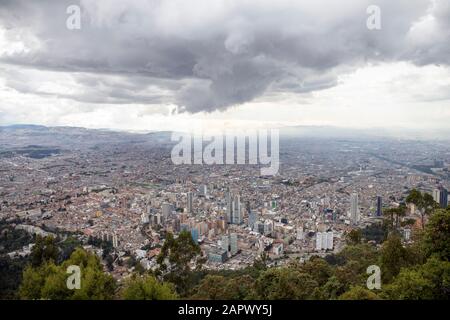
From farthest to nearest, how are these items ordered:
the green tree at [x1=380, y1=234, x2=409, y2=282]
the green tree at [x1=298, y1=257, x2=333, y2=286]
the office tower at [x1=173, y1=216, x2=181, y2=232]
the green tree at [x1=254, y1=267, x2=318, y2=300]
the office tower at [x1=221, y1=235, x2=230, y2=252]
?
1. the office tower at [x1=173, y1=216, x2=181, y2=232]
2. the office tower at [x1=221, y1=235, x2=230, y2=252]
3. the green tree at [x1=298, y1=257, x2=333, y2=286]
4. the green tree at [x1=380, y1=234, x2=409, y2=282]
5. the green tree at [x1=254, y1=267, x2=318, y2=300]

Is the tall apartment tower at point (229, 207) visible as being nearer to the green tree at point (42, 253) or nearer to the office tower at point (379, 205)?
the office tower at point (379, 205)

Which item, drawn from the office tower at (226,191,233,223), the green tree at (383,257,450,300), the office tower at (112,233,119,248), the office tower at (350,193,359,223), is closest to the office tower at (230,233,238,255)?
the office tower at (226,191,233,223)

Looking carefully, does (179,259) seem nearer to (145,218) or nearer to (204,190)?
(145,218)

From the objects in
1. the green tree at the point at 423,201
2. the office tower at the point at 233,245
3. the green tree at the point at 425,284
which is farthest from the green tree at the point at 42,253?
the green tree at the point at 423,201

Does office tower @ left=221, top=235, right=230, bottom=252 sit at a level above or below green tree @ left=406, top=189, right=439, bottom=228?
below

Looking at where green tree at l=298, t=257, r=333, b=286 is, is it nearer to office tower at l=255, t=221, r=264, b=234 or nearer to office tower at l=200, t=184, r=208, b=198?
office tower at l=255, t=221, r=264, b=234

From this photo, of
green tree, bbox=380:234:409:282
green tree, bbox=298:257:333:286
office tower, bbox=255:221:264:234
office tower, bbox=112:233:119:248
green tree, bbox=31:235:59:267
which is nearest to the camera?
green tree, bbox=380:234:409:282

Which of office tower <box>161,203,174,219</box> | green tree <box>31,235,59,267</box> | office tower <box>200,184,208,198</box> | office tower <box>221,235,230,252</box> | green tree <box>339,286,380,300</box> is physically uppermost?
green tree <box>339,286,380,300</box>

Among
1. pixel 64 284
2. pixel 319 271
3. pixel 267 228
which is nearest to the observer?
pixel 64 284

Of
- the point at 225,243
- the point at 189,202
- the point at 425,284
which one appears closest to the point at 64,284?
the point at 425,284
